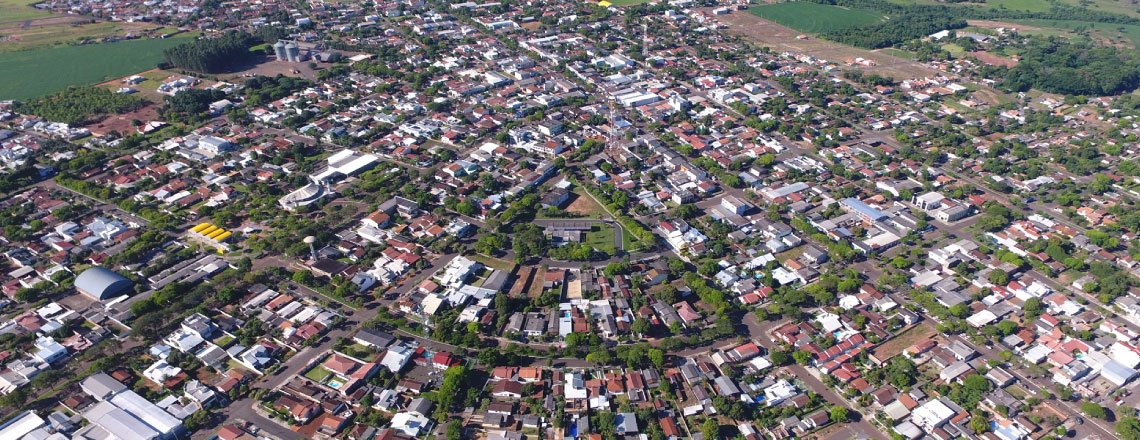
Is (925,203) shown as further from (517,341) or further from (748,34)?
(748,34)

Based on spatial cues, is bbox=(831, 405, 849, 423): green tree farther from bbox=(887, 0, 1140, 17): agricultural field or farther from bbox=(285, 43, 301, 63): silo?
bbox=(887, 0, 1140, 17): agricultural field

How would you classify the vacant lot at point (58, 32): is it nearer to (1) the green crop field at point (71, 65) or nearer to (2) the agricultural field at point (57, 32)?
(2) the agricultural field at point (57, 32)

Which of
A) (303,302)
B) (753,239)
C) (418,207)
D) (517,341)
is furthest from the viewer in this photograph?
(418,207)

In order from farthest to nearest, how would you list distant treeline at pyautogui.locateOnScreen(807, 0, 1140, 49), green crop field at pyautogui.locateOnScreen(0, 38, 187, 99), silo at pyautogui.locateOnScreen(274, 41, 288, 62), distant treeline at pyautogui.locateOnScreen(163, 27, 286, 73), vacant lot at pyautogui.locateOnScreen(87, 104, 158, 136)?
distant treeline at pyautogui.locateOnScreen(807, 0, 1140, 49), silo at pyautogui.locateOnScreen(274, 41, 288, 62), distant treeline at pyautogui.locateOnScreen(163, 27, 286, 73), green crop field at pyautogui.locateOnScreen(0, 38, 187, 99), vacant lot at pyautogui.locateOnScreen(87, 104, 158, 136)

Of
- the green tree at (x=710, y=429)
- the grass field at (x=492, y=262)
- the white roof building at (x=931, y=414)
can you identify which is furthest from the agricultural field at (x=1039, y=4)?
the green tree at (x=710, y=429)

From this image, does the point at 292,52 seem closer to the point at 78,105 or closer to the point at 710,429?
the point at 78,105

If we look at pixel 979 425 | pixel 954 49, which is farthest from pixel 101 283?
pixel 954 49

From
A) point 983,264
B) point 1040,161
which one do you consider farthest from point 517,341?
point 1040,161

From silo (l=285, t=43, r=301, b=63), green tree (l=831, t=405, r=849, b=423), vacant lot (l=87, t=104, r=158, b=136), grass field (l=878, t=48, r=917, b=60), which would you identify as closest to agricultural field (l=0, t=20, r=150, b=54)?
silo (l=285, t=43, r=301, b=63)
